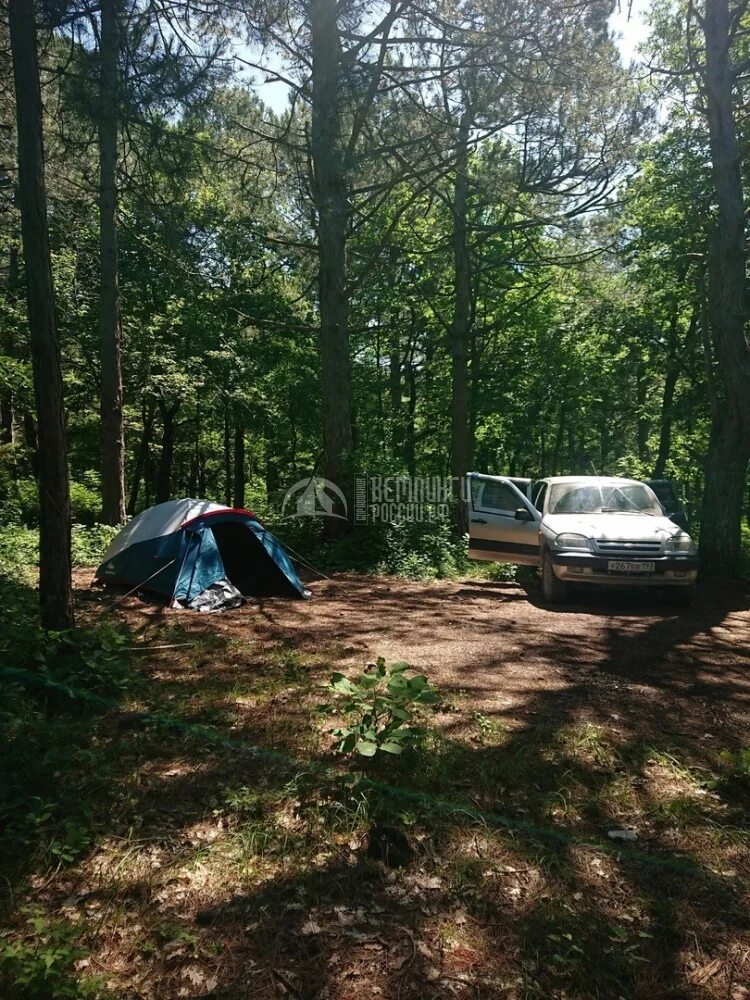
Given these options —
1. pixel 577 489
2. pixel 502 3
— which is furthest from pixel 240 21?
pixel 577 489

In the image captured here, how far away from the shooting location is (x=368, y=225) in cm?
1862

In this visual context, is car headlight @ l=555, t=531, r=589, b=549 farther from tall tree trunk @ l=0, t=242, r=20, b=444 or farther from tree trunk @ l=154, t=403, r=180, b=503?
tree trunk @ l=154, t=403, r=180, b=503

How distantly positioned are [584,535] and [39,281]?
6499 mm

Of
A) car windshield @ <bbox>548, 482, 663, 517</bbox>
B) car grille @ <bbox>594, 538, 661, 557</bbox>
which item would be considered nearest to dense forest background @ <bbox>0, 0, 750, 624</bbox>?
car windshield @ <bbox>548, 482, 663, 517</bbox>

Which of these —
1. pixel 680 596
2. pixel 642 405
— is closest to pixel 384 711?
pixel 680 596

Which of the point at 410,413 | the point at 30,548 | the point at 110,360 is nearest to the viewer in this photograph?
the point at 30,548

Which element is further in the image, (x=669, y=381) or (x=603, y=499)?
(x=669, y=381)

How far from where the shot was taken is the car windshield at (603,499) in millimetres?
8953

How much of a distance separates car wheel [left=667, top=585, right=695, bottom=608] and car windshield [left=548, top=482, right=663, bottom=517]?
117 centimetres

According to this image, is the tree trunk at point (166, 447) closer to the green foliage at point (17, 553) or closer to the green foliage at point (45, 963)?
the green foliage at point (17, 553)

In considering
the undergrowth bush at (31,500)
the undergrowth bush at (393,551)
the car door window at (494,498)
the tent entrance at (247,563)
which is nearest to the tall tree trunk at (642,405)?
the undergrowth bush at (393,551)

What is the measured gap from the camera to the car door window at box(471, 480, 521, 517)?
33.9ft

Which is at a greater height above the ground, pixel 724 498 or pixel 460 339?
pixel 460 339

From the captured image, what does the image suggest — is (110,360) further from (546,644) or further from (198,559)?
(546,644)
